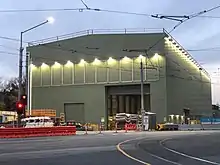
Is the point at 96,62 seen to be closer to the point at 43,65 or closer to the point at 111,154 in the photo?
the point at 43,65

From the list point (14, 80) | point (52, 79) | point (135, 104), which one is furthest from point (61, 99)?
point (14, 80)

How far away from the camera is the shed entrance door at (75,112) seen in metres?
79.1

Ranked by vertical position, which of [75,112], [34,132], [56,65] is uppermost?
[56,65]

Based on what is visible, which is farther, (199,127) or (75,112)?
(75,112)

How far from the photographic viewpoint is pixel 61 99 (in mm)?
80625

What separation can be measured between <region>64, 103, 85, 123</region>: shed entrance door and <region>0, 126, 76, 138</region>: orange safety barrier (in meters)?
31.9

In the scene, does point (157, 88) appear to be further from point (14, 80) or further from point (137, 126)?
point (14, 80)

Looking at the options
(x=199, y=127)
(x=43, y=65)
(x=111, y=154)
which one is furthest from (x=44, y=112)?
(x=111, y=154)

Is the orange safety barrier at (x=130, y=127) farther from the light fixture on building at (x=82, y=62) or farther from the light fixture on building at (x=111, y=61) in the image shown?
the light fixture on building at (x=82, y=62)

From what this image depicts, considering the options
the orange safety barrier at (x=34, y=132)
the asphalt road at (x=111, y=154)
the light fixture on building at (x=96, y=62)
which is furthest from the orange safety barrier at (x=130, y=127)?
the asphalt road at (x=111, y=154)

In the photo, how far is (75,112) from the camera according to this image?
79438 millimetres

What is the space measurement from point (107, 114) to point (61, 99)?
9568 millimetres

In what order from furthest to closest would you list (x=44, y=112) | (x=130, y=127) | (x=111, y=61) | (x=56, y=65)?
(x=56, y=65), (x=111, y=61), (x=44, y=112), (x=130, y=127)

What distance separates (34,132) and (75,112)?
120ft
